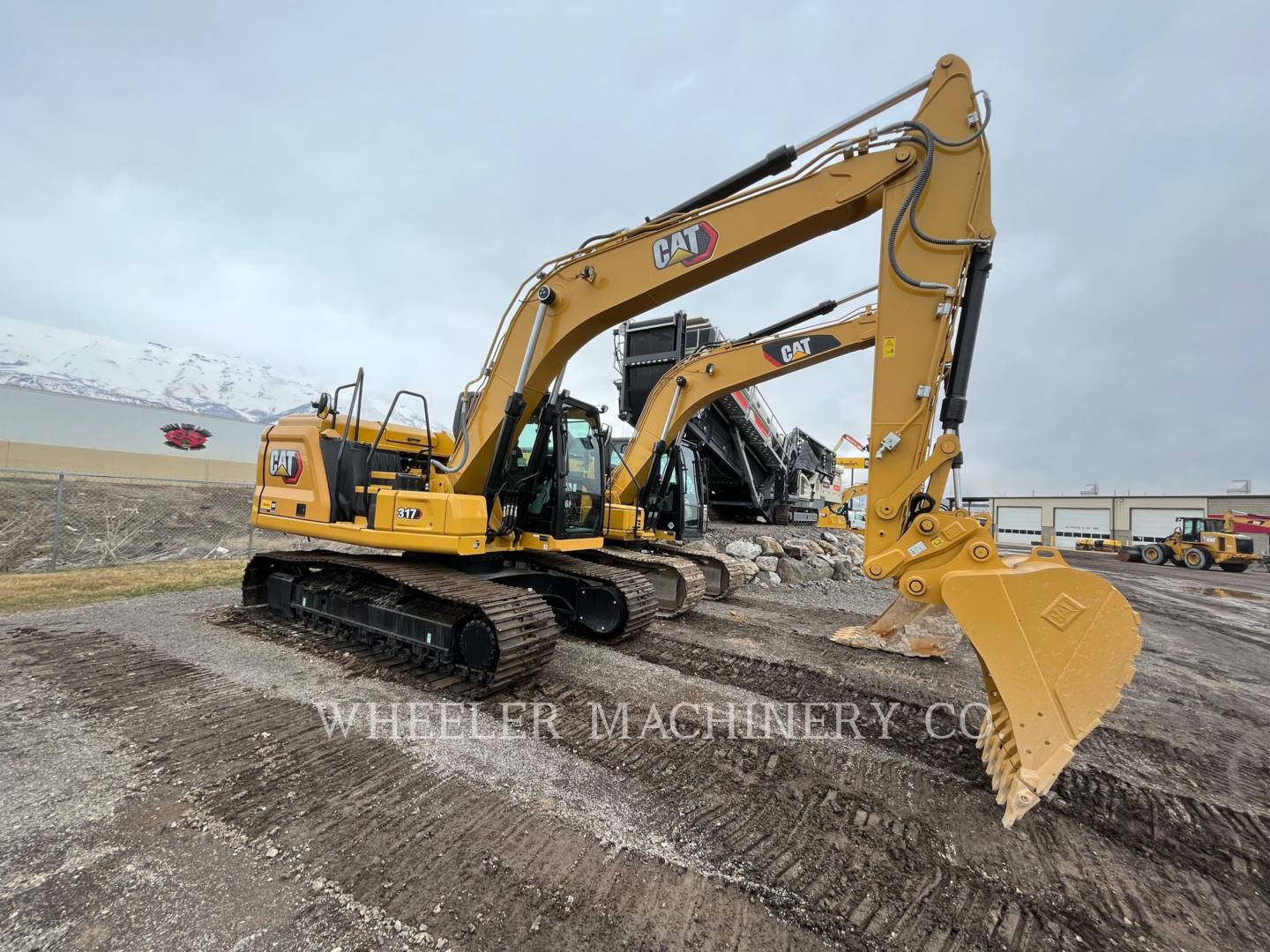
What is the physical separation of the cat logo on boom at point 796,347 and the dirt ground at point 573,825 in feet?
16.0

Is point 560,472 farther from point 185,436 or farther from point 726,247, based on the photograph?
point 185,436

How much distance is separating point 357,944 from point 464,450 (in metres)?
3.78

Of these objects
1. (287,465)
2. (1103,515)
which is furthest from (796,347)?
(1103,515)

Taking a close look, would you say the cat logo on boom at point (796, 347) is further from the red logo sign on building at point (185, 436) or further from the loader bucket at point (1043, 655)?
the red logo sign on building at point (185, 436)

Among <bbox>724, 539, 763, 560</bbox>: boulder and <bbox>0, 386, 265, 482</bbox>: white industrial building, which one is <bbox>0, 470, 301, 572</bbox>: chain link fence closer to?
<bbox>0, 386, 265, 482</bbox>: white industrial building

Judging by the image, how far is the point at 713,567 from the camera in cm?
809

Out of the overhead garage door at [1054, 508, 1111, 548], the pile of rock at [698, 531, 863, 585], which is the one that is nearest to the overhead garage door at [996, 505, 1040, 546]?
the overhead garage door at [1054, 508, 1111, 548]

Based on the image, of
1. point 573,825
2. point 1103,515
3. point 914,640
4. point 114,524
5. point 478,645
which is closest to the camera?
point 573,825

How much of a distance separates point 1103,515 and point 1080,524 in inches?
67.1

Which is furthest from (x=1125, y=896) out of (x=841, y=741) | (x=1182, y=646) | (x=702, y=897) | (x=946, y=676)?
(x=1182, y=646)

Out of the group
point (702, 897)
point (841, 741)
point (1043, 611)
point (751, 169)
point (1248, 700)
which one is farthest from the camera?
point (1248, 700)

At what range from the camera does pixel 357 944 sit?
182cm

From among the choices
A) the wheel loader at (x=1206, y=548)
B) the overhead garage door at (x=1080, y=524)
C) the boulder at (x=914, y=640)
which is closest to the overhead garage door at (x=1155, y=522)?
the overhead garage door at (x=1080, y=524)

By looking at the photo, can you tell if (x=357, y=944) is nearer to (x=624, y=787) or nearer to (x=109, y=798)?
(x=624, y=787)
